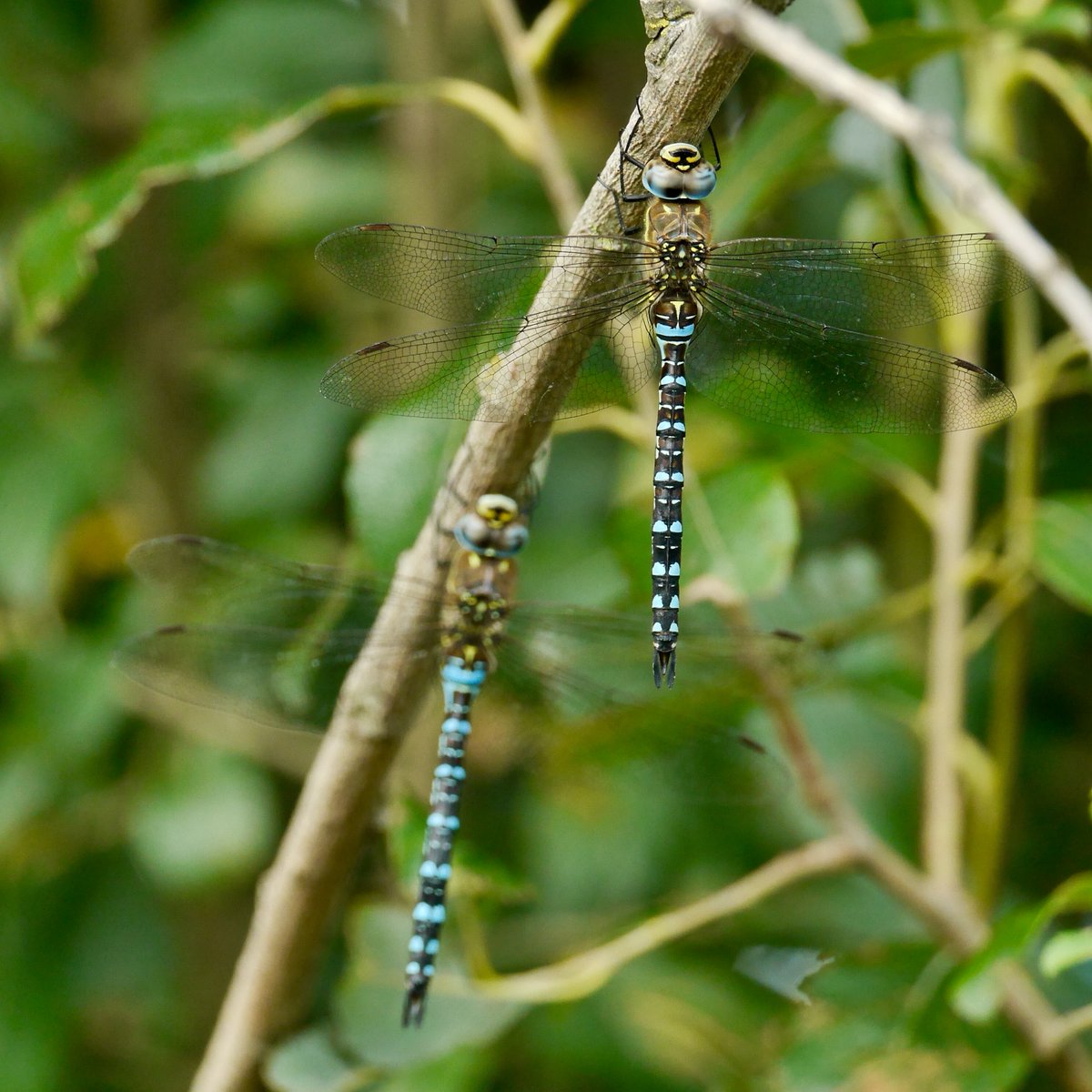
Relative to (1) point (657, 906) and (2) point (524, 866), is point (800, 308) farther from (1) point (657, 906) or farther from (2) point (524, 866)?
(2) point (524, 866)

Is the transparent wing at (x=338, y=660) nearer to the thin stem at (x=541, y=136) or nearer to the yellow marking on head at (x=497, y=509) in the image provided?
the yellow marking on head at (x=497, y=509)

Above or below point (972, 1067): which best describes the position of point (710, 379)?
above

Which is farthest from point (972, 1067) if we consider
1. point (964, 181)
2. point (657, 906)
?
point (964, 181)

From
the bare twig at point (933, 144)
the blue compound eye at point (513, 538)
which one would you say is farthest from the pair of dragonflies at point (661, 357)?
the bare twig at point (933, 144)

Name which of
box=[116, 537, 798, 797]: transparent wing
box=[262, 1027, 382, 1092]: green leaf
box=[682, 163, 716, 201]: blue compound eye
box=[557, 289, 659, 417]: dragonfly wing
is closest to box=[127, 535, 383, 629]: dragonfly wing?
box=[116, 537, 798, 797]: transparent wing

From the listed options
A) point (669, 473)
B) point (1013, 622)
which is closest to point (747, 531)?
point (669, 473)

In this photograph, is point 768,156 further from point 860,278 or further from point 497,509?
point 497,509

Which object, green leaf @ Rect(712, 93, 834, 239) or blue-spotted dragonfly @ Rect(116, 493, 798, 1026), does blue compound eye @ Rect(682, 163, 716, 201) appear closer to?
green leaf @ Rect(712, 93, 834, 239)
